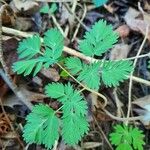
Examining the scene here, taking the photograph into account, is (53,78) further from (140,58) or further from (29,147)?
(140,58)

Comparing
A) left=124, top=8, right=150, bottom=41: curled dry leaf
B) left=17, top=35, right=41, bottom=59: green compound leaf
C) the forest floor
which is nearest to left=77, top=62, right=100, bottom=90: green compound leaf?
left=17, top=35, right=41, bottom=59: green compound leaf

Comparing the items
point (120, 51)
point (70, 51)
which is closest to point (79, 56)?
point (70, 51)

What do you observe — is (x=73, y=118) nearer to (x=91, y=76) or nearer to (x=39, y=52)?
(x=91, y=76)

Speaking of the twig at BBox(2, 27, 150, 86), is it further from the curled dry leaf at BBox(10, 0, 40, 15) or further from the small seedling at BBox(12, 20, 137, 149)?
the small seedling at BBox(12, 20, 137, 149)

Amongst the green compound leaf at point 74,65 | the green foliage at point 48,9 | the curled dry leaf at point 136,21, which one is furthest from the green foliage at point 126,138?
the green foliage at point 48,9

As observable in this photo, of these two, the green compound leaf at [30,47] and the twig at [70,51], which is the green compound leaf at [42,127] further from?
the twig at [70,51]
